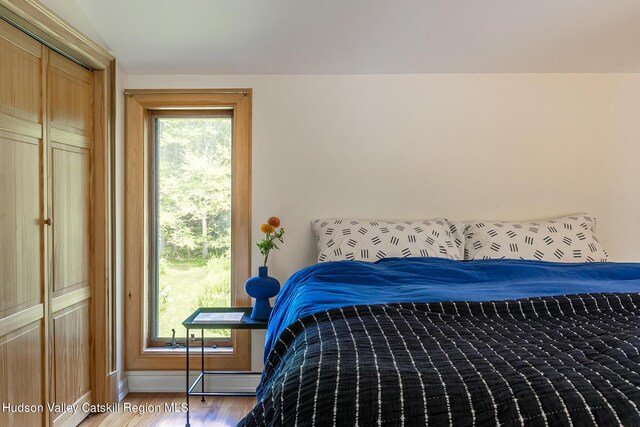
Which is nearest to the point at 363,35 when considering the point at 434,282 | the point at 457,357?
the point at 434,282

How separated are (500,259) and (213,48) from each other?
6.35 ft

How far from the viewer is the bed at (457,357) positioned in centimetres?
82

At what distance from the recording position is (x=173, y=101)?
2.80 metres

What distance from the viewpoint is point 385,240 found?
2547 millimetres

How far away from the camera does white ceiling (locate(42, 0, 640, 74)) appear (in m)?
2.32

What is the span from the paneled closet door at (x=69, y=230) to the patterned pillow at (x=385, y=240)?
1255 millimetres

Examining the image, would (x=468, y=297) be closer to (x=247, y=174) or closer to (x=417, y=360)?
(x=417, y=360)

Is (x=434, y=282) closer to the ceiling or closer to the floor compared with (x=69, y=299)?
closer to the ceiling

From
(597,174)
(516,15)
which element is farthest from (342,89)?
(597,174)

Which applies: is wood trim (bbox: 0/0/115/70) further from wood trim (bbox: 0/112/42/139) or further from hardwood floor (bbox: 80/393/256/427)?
hardwood floor (bbox: 80/393/256/427)

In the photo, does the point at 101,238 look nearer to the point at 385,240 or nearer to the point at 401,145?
the point at 385,240

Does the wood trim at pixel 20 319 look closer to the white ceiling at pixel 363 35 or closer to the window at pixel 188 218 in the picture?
the window at pixel 188 218

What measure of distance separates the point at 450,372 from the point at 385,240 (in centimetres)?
164

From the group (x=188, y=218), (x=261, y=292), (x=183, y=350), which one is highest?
(x=188, y=218)
